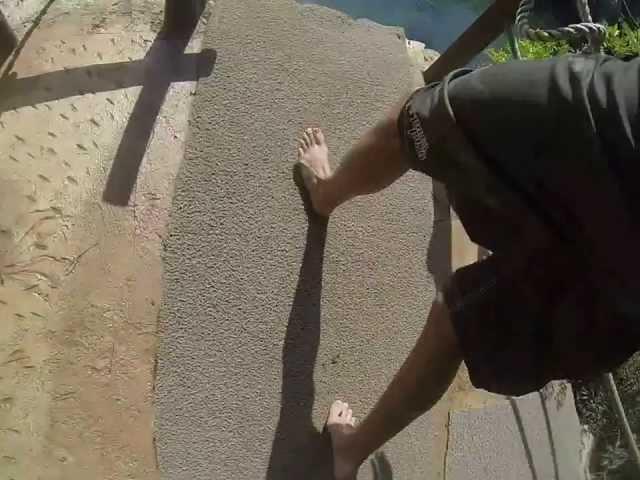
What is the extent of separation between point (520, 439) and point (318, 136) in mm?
1047

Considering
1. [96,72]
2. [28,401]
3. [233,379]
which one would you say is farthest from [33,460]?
[96,72]

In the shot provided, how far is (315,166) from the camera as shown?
1.79 metres

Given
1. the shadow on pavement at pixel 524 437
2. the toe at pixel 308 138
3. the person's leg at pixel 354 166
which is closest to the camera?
the person's leg at pixel 354 166

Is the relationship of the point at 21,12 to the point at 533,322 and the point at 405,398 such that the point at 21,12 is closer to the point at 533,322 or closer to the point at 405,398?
the point at 405,398

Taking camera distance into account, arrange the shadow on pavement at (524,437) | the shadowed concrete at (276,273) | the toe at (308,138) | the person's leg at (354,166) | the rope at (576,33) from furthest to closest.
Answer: the shadow on pavement at (524,437) < the toe at (308,138) < the shadowed concrete at (276,273) < the person's leg at (354,166) < the rope at (576,33)

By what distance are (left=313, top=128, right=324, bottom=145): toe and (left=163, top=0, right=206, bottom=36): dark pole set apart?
0.42m

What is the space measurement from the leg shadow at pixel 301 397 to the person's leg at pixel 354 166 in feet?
0.55

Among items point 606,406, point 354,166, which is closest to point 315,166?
point 354,166

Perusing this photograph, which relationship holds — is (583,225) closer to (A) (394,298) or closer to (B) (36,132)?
(A) (394,298)

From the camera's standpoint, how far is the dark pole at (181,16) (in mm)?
1743

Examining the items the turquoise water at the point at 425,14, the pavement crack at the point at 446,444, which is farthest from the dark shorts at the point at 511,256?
the turquoise water at the point at 425,14

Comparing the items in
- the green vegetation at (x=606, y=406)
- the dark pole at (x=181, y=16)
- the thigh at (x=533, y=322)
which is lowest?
the green vegetation at (x=606, y=406)

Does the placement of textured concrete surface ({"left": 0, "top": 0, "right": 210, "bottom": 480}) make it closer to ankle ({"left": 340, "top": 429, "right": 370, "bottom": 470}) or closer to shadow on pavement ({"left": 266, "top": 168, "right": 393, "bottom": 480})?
shadow on pavement ({"left": 266, "top": 168, "right": 393, "bottom": 480})

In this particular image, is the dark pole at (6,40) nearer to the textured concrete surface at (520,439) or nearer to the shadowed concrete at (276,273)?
the shadowed concrete at (276,273)
